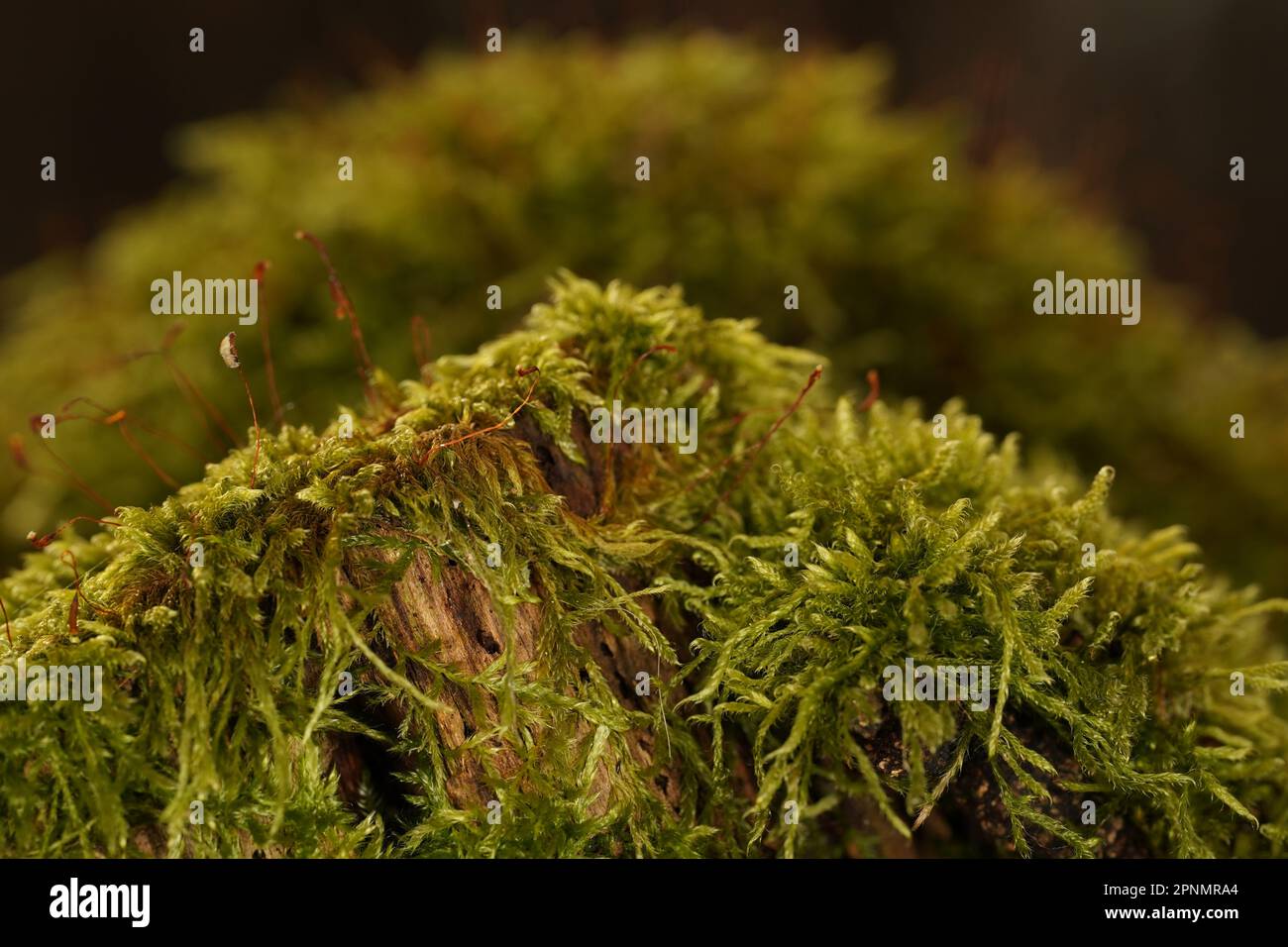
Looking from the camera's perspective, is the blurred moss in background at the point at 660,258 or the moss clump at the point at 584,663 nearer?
the moss clump at the point at 584,663

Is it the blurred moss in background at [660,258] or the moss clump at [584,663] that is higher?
the blurred moss in background at [660,258]

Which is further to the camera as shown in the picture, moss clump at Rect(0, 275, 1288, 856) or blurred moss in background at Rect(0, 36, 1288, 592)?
blurred moss in background at Rect(0, 36, 1288, 592)

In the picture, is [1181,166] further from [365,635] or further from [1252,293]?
[365,635]

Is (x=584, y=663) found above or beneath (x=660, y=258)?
beneath

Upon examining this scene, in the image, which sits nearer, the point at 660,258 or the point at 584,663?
the point at 584,663
